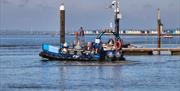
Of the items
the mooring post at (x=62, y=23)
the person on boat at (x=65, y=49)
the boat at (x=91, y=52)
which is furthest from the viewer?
the mooring post at (x=62, y=23)

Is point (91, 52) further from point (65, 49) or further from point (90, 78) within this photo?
point (90, 78)

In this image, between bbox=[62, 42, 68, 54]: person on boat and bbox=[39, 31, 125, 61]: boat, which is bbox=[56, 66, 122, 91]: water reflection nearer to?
bbox=[39, 31, 125, 61]: boat

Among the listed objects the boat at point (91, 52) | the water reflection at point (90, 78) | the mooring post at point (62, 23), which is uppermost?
the mooring post at point (62, 23)

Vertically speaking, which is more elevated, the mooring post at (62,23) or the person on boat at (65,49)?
the mooring post at (62,23)

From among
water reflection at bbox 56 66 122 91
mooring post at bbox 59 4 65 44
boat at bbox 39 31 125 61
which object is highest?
mooring post at bbox 59 4 65 44

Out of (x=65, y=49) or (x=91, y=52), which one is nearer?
(x=91, y=52)

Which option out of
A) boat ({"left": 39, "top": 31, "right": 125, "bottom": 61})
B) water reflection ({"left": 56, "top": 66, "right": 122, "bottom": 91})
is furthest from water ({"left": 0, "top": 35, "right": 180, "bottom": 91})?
boat ({"left": 39, "top": 31, "right": 125, "bottom": 61})

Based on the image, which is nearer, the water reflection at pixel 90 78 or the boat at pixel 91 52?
the water reflection at pixel 90 78

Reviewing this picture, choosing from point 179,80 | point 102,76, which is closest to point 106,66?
point 102,76

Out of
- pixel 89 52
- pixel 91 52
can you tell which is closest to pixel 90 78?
pixel 89 52

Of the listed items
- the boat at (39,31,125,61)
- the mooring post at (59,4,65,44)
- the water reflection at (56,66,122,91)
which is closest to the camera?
the water reflection at (56,66,122,91)

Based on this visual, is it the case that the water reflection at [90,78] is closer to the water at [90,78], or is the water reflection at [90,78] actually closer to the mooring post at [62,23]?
the water at [90,78]

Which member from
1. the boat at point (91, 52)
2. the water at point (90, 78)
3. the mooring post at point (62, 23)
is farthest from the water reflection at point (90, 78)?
the mooring post at point (62, 23)

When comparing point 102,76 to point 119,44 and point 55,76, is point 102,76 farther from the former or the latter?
point 119,44
